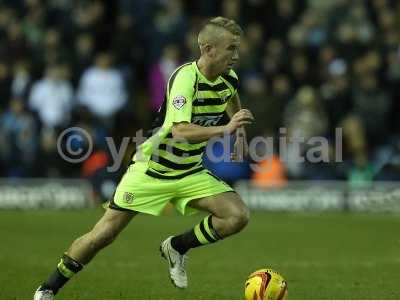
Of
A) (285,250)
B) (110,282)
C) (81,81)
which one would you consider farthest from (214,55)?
(81,81)

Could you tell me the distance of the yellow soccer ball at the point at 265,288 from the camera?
7957 millimetres

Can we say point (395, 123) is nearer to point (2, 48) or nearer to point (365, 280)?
point (2, 48)

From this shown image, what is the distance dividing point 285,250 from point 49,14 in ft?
29.5

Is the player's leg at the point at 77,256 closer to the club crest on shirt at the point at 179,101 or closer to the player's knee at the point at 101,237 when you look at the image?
the player's knee at the point at 101,237

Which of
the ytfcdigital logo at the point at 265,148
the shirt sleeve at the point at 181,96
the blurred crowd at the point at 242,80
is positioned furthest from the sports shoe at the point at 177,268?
the blurred crowd at the point at 242,80

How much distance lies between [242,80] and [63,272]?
34.8 feet

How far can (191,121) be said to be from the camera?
317 inches

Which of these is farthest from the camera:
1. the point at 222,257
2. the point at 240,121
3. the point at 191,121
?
the point at 222,257

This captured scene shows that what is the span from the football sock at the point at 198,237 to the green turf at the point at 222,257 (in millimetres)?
440

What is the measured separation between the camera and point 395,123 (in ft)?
58.6

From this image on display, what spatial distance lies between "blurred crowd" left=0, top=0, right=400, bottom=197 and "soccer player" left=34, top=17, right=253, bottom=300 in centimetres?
867

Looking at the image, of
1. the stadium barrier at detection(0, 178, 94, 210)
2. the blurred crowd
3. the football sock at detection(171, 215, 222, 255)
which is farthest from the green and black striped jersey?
the stadium barrier at detection(0, 178, 94, 210)

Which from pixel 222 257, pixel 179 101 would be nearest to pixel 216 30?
pixel 179 101

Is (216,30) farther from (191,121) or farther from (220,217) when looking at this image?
(220,217)
